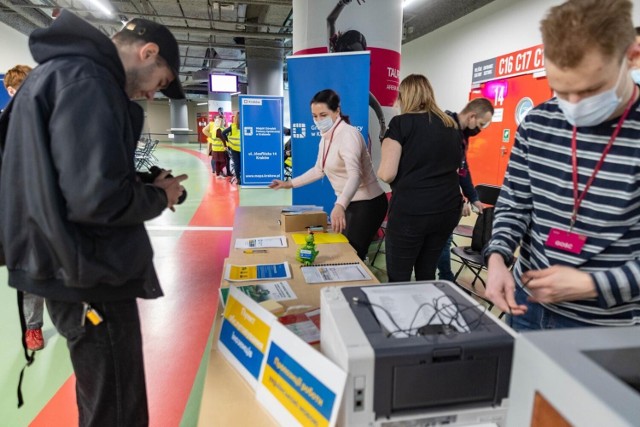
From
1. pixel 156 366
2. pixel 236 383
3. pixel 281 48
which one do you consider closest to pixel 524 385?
pixel 236 383

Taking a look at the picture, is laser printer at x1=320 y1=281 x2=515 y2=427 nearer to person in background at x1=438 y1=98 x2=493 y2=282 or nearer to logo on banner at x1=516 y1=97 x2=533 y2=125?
person in background at x1=438 y1=98 x2=493 y2=282

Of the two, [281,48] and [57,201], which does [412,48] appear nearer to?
[281,48]

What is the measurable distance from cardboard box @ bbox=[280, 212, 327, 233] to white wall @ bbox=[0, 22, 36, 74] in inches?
373

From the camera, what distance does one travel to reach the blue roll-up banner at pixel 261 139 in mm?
7812

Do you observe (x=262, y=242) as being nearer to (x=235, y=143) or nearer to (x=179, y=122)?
(x=235, y=143)

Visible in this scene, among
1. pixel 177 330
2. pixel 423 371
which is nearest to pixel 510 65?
pixel 177 330

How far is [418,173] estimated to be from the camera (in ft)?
6.19

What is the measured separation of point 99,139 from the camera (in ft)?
2.79

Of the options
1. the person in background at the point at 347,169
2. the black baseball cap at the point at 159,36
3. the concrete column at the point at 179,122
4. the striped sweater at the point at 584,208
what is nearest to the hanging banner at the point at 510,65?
the person in background at the point at 347,169

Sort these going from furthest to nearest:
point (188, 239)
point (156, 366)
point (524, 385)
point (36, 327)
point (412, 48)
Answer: point (412, 48) → point (188, 239) → point (36, 327) → point (156, 366) → point (524, 385)

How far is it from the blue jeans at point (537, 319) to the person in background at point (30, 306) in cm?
243

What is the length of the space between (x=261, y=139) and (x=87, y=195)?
24.2 feet

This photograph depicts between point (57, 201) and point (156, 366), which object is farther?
point (156, 366)

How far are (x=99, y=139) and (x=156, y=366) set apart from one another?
5.57ft
